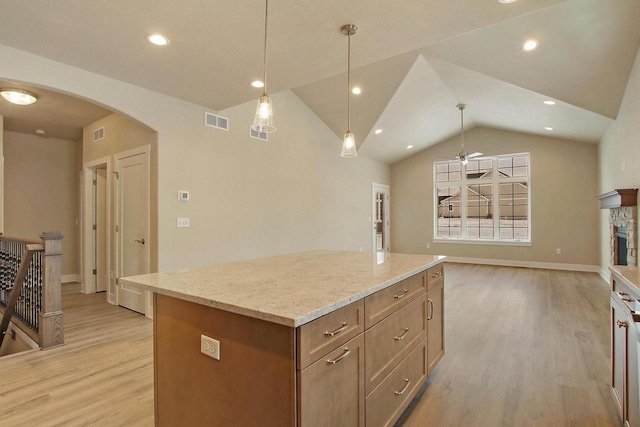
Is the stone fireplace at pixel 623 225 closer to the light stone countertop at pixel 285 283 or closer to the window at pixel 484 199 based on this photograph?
the window at pixel 484 199

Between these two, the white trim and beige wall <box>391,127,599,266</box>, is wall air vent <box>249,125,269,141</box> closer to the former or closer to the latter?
beige wall <box>391,127,599,266</box>

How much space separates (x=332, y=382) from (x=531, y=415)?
160 cm

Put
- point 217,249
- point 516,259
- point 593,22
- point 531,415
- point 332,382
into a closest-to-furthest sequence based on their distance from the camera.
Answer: point 332,382 < point 531,415 < point 593,22 < point 217,249 < point 516,259

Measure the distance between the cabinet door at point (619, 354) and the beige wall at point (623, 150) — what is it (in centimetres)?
283

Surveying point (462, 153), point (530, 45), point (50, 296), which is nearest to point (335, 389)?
point (50, 296)

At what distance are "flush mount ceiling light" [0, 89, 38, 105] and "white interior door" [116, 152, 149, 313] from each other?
1098 millimetres

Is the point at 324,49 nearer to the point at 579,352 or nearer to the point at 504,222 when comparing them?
the point at 579,352

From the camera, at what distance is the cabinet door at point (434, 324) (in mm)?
2350

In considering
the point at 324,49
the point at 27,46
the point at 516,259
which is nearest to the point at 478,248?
the point at 516,259

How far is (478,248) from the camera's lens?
8352 mm


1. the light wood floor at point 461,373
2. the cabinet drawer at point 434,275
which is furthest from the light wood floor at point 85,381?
the cabinet drawer at point 434,275

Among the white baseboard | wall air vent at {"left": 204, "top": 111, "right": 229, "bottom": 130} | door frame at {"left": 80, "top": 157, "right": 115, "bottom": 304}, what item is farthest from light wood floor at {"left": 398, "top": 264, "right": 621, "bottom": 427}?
the white baseboard

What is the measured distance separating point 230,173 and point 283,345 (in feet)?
12.3

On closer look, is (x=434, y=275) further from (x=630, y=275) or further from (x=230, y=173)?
(x=230, y=173)
